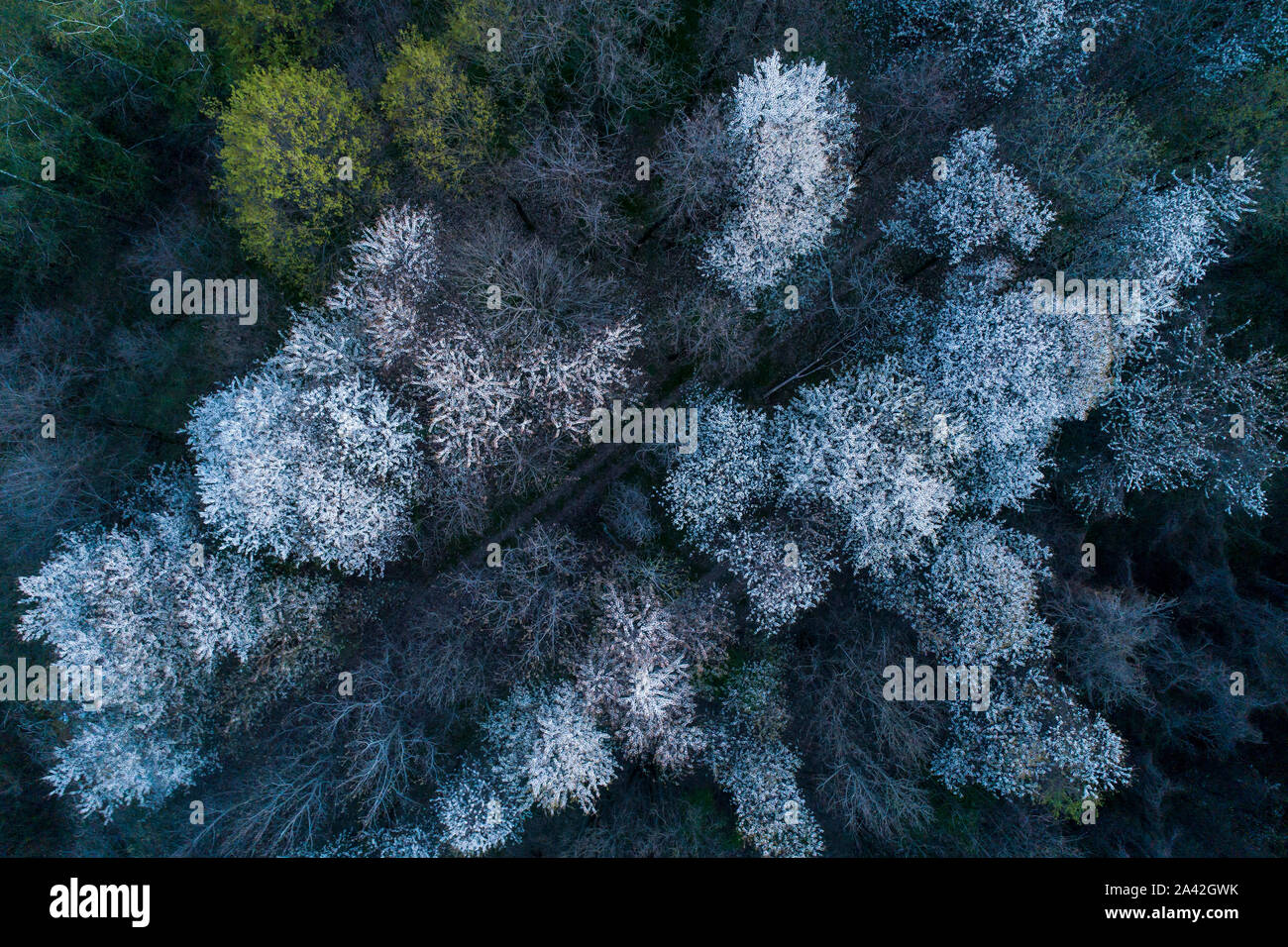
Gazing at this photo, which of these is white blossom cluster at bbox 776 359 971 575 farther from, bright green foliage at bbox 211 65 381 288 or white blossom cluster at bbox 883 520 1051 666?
bright green foliage at bbox 211 65 381 288

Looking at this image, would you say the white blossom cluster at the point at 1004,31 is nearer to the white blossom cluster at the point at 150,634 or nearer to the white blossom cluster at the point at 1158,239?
the white blossom cluster at the point at 1158,239

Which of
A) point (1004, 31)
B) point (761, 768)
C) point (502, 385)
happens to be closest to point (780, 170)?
point (1004, 31)

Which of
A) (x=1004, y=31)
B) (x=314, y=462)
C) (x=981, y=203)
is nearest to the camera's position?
(x=314, y=462)

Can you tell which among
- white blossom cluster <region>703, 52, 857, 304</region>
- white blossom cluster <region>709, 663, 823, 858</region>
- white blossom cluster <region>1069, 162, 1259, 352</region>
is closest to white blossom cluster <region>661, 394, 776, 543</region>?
white blossom cluster <region>703, 52, 857, 304</region>

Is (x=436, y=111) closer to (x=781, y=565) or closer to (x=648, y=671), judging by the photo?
(x=781, y=565)

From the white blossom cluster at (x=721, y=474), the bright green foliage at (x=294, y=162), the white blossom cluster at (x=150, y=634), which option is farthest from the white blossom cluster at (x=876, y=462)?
the white blossom cluster at (x=150, y=634)

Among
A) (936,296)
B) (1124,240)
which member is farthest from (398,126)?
(1124,240)
